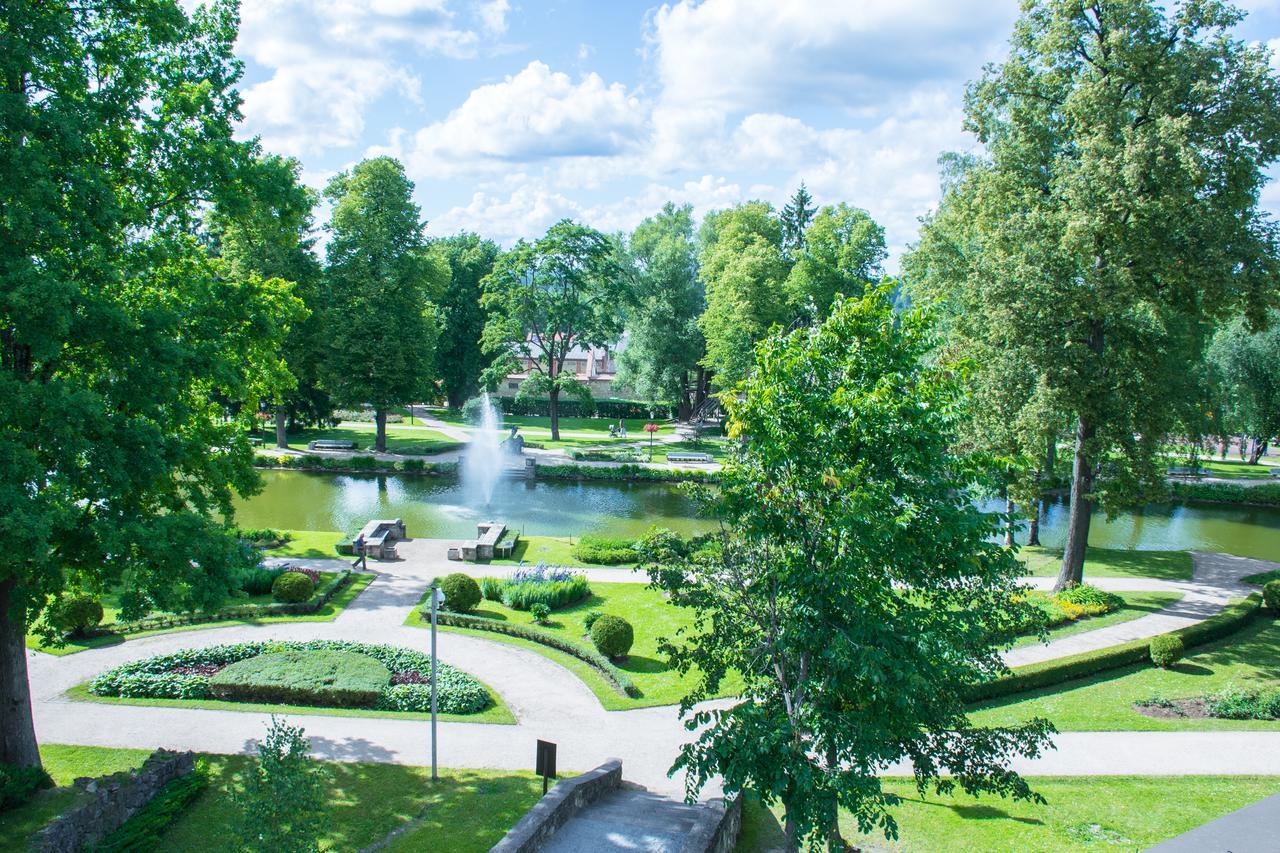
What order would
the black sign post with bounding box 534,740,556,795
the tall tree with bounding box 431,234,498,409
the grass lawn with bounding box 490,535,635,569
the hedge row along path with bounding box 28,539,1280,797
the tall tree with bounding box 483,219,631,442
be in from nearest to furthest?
the black sign post with bounding box 534,740,556,795 < the hedge row along path with bounding box 28,539,1280,797 < the grass lawn with bounding box 490,535,635,569 < the tall tree with bounding box 483,219,631,442 < the tall tree with bounding box 431,234,498,409

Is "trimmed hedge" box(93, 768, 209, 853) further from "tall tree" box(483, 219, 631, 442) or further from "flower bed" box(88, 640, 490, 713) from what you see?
"tall tree" box(483, 219, 631, 442)

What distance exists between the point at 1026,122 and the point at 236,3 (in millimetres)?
19225

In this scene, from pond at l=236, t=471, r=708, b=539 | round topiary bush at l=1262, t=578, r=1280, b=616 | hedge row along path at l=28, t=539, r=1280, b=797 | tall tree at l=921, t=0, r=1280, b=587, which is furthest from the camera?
pond at l=236, t=471, r=708, b=539

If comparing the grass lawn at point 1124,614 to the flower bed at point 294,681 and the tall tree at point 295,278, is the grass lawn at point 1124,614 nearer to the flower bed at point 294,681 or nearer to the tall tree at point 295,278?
the flower bed at point 294,681

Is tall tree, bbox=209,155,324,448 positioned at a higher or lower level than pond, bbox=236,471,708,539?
higher

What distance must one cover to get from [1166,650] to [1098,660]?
170 centimetres

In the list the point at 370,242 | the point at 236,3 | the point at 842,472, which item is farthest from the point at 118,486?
the point at 370,242

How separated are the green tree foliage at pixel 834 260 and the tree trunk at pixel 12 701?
4534cm

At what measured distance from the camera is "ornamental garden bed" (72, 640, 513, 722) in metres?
15.2

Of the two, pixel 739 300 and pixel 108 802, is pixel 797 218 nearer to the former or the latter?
pixel 739 300

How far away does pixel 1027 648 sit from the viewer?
63.3 ft

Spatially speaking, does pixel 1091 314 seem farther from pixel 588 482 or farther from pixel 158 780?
pixel 588 482

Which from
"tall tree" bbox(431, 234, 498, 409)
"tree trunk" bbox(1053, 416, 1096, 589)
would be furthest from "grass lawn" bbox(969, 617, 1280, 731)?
"tall tree" bbox(431, 234, 498, 409)

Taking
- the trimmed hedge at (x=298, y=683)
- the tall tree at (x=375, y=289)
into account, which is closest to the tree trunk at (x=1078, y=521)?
the trimmed hedge at (x=298, y=683)
